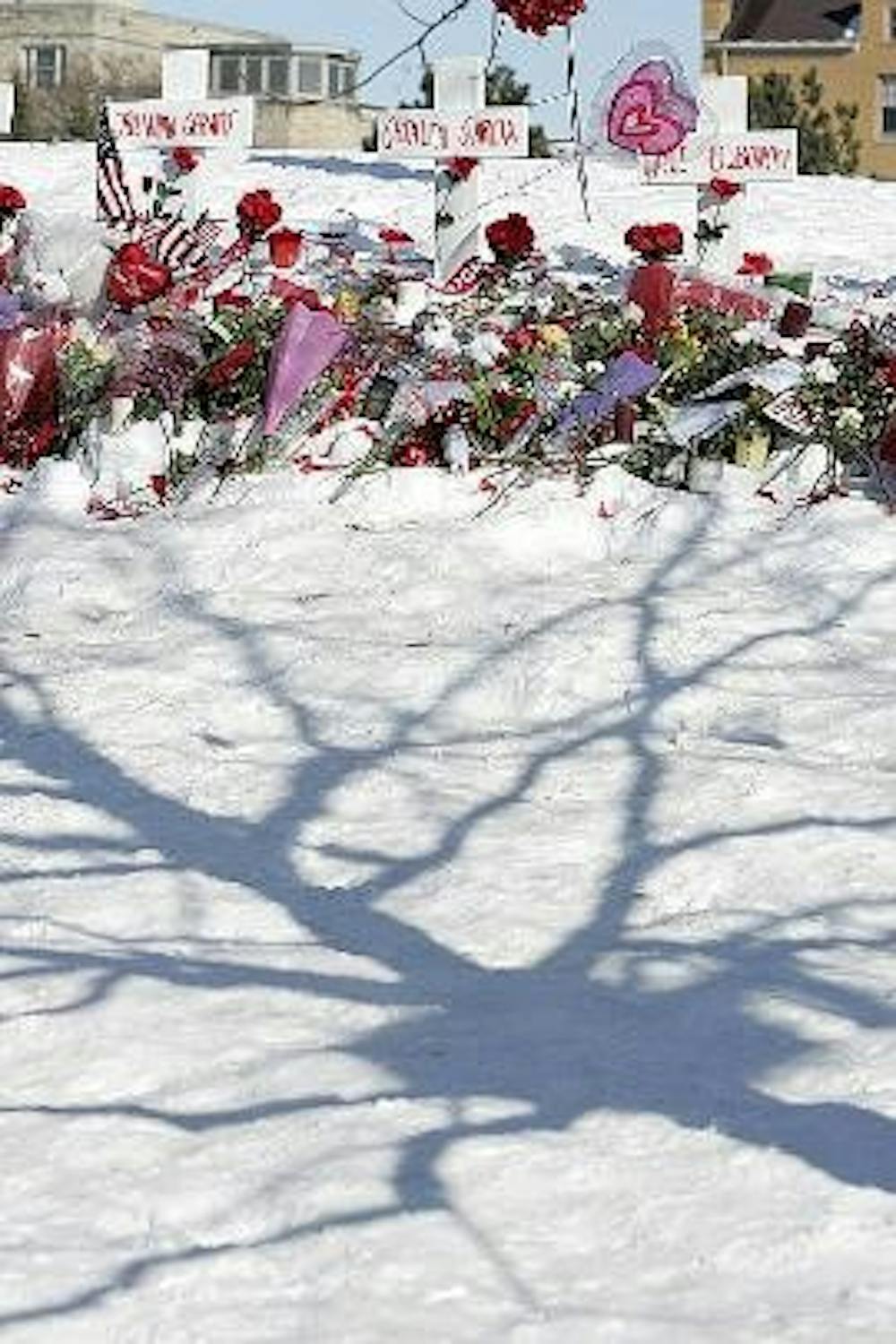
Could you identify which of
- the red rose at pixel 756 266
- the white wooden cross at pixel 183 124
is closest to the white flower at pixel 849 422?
the red rose at pixel 756 266

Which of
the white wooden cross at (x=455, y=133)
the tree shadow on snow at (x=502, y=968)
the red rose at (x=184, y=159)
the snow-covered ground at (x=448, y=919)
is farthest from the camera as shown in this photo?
the red rose at (x=184, y=159)

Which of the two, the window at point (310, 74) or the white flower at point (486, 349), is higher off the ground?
the window at point (310, 74)

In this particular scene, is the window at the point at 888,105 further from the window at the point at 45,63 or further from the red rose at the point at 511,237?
the red rose at the point at 511,237

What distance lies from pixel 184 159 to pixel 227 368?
17.0 feet

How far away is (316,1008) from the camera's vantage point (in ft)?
17.3

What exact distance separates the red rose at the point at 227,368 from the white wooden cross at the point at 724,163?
4745 mm

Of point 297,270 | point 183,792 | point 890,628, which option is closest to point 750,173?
point 297,270

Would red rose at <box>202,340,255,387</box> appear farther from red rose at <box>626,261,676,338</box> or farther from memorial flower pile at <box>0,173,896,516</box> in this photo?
red rose at <box>626,261,676,338</box>

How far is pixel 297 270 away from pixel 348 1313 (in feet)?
31.2

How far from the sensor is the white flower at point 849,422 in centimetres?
914

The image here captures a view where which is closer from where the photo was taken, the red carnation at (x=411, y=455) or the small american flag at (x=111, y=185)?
the red carnation at (x=411, y=455)

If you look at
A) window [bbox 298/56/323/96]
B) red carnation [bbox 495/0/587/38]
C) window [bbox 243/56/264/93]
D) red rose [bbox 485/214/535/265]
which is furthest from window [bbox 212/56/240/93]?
red carnation [bbox 495/0/587/38]

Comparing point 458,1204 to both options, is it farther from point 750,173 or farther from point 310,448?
point 750,173

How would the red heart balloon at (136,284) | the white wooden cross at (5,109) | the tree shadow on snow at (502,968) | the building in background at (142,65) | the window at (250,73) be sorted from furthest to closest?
1. the window at (250,73)
2. the building in background at (142,65)
3. the white wooden cross at (5,109)
4. the red heart balloon at (136,284)
5. the tree shadow on snow at (502,968)
